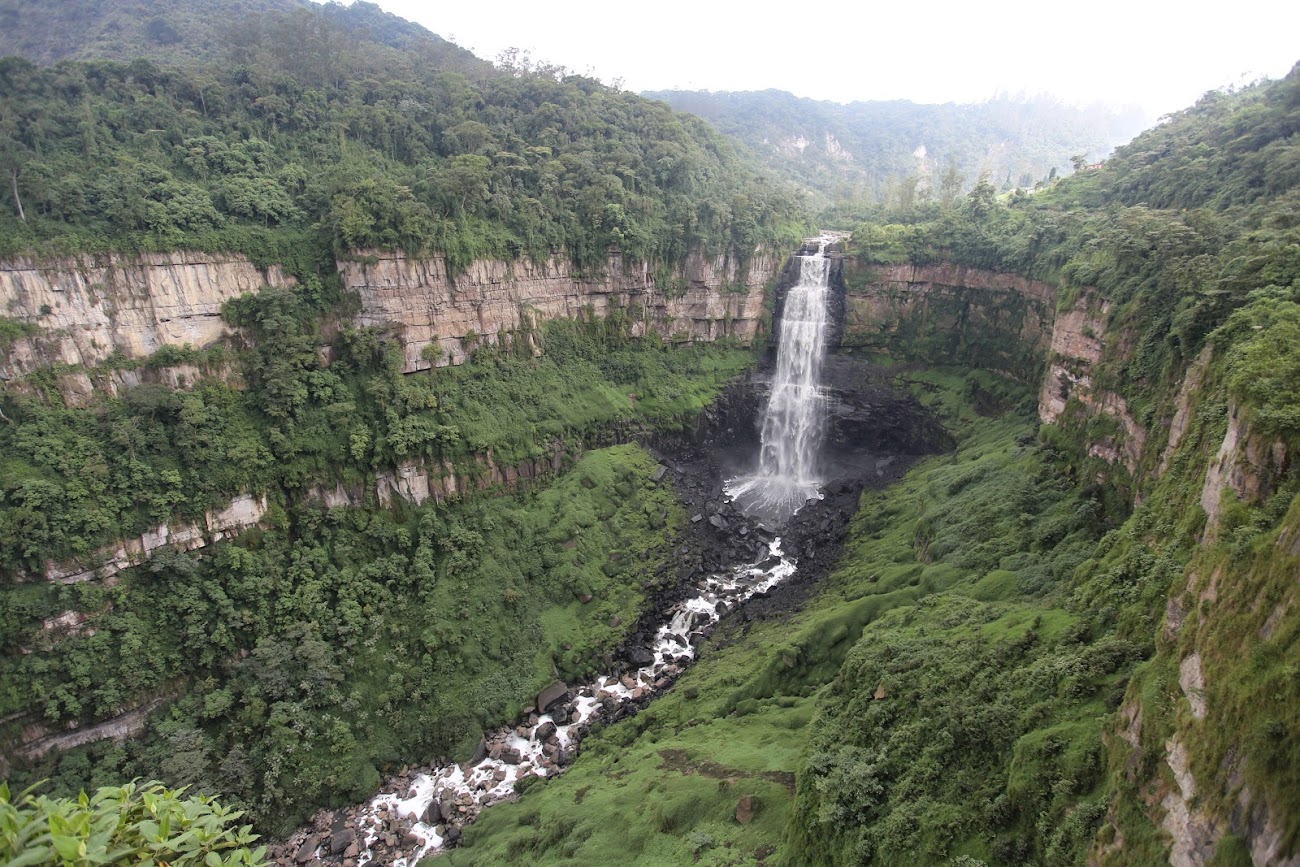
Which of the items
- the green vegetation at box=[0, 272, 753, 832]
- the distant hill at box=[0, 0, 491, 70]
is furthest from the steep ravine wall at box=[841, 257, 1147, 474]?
the distant hill at box=[0, 0, 491, 70]

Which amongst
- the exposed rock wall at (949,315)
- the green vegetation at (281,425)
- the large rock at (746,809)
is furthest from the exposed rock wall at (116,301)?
the exposed rock wall at (949,315)

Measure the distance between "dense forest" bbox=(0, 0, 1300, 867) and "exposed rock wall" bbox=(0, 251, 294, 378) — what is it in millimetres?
561

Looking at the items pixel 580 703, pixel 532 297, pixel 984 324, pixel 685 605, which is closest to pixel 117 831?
pixel 580 703

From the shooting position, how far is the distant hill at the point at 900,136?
3403 inches

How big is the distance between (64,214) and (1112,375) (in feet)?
126

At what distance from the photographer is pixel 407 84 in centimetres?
4216

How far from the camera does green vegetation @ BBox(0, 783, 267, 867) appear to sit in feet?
11.1

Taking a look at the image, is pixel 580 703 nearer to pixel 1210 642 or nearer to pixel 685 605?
pixel 685 605

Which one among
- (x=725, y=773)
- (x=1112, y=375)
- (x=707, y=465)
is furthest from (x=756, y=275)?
(x=725, y=773)

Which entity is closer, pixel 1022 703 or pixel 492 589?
pixel 1022 703

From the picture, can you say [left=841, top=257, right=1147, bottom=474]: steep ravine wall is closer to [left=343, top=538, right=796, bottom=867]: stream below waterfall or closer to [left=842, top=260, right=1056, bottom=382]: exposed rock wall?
[left=842, top=260, right=1056, bottom=382]: exposed rock wall

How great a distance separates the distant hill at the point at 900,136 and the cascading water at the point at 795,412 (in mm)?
30972

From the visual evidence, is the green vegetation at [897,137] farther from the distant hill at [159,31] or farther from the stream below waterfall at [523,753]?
the stream below waterfall at [523,753]

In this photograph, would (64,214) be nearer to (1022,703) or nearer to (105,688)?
(105,688)
